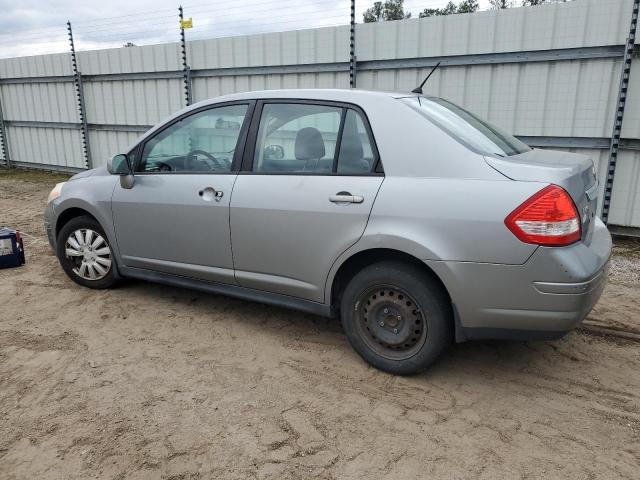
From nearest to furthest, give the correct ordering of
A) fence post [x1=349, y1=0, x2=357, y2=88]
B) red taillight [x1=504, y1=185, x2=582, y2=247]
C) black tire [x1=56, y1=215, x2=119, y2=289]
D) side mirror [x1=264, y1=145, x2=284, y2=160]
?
1. red taillight [x1=504, y1=185, x2=582, y2=247]
2. side mirror [x1=264, y1=145, x2=284, y2=160]
3. black tire [x1=56, y1=215, x2=119, y2=289]
4. fence post [x1=349, y1=0, x2=357, y2=88]

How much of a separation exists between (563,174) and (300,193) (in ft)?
4.85

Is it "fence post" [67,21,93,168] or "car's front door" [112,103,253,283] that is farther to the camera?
"fence post" [67,21,93,168]

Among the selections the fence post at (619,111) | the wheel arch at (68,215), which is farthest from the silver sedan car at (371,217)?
the fence post at (619,111)

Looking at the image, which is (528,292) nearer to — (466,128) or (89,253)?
(466,128)

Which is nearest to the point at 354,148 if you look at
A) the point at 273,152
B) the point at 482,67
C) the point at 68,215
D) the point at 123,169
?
the point at 273,152

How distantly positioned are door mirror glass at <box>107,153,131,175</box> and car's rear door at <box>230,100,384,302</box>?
1.08m

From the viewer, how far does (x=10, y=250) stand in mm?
5199

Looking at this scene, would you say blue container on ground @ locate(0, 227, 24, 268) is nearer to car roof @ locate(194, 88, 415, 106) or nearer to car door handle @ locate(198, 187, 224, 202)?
car door handle @ locate(198, 187, 224, 202)

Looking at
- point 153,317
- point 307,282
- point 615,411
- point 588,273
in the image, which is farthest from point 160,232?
point 615,411

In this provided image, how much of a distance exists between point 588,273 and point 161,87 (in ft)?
29.0

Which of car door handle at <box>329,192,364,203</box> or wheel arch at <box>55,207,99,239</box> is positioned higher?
car door handle at <box>329,192,364,203</box>

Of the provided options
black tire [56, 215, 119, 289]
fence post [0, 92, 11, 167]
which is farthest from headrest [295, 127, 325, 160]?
fence post [0, 92, 11, 167]

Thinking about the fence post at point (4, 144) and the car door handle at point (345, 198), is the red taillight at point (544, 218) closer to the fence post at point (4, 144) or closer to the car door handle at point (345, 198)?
the car door handle at point (345, 198)

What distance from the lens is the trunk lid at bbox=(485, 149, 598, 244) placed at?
8.57 feet
